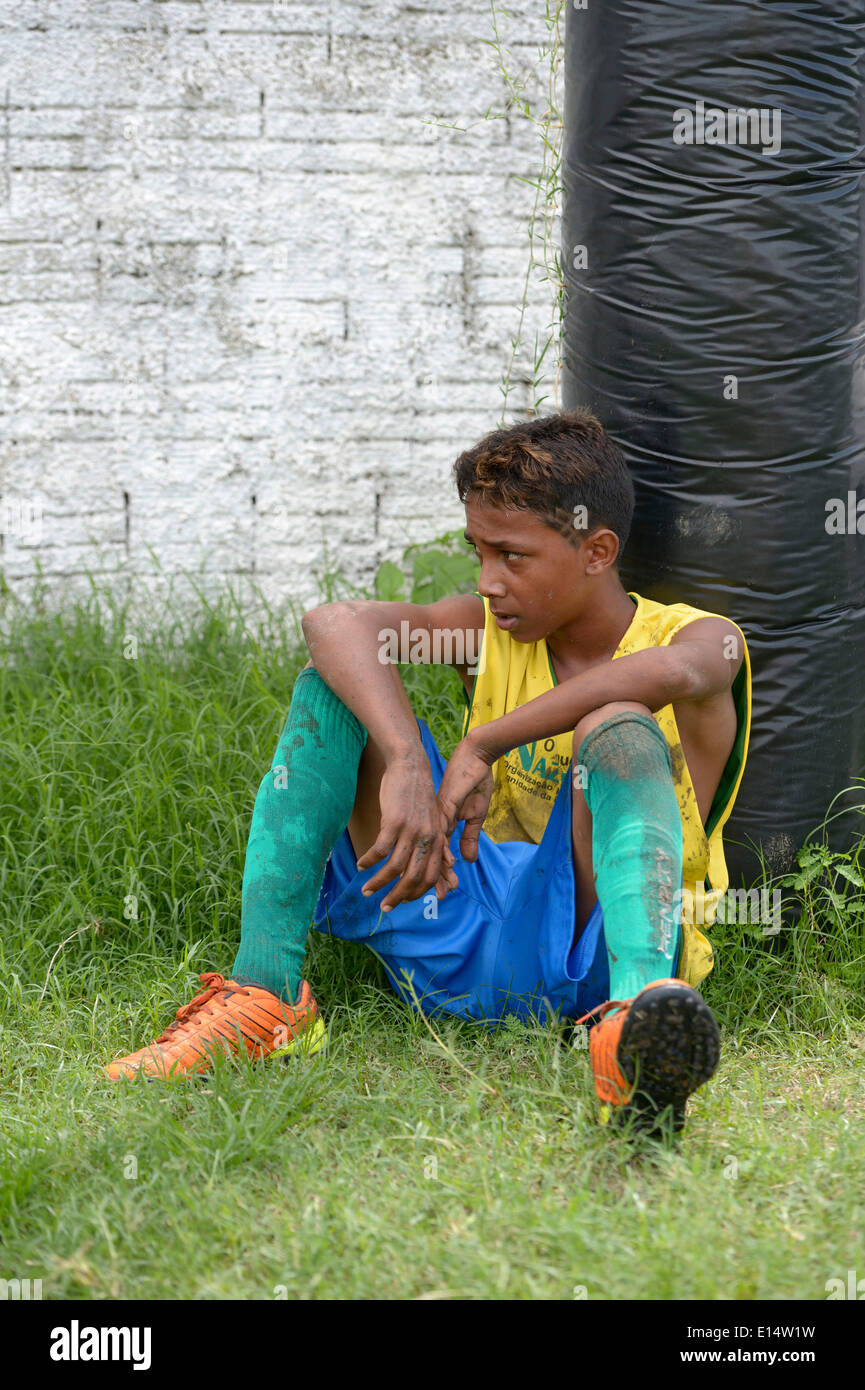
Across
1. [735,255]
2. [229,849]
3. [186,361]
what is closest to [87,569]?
[186,361]

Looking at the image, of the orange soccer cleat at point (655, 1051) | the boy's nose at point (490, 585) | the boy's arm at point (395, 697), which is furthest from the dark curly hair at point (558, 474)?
the orange soccer cleat at point (655, 1051)

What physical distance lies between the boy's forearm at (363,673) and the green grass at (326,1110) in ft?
2.00

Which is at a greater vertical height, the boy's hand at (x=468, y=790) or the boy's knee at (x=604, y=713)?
the boy's knee at (x=604, y=713)

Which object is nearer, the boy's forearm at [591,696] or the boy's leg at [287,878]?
the boy's forearm at [591,696]

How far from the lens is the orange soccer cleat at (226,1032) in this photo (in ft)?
7.29

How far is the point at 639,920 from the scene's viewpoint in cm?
198

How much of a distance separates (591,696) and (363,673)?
0.44 metres

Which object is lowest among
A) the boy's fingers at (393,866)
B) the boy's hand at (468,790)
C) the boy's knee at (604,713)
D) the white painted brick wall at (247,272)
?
the boy's fingers at (393,866)

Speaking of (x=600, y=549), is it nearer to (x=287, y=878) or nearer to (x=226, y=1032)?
(x=287, y=878)

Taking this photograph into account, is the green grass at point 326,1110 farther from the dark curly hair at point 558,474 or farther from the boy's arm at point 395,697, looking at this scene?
the dark curly hair at point 558,474

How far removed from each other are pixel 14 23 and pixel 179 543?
1.68 m

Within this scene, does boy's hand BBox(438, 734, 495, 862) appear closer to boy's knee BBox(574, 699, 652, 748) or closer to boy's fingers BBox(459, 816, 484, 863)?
boy's fingers BBox(459, 816, 484, 863)
